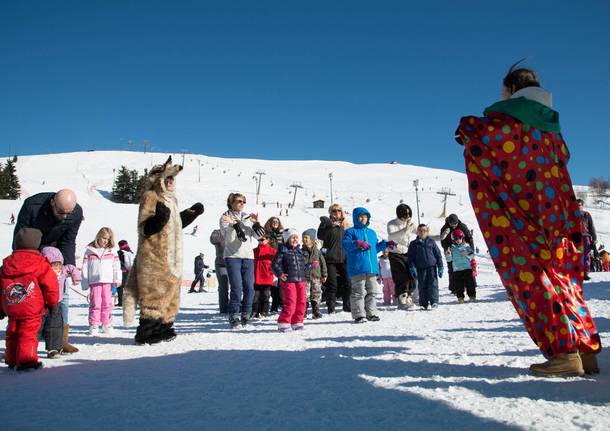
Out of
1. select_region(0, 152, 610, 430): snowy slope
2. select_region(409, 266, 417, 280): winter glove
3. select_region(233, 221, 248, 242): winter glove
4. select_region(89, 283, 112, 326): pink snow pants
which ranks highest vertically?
select_region(233, 221, 248, 242): winter glove

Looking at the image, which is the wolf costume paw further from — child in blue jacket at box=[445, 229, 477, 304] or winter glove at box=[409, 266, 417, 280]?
child in blue jacket at box=[445, 229, 477, 304]

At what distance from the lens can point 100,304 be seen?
673cm

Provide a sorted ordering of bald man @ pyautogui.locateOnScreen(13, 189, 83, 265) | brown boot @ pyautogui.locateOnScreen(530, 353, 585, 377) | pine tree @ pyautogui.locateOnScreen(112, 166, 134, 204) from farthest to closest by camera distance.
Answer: pine tree @ pyautogui.locateOnScreen(112, 166, 134, 204), bald man @ pyautogui.locateOnScreen(13, 189, 83, 265), brown boot @ pyautogui.locateOnScreen(530, 353, 585, 377)

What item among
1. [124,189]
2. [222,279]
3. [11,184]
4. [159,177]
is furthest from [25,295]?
[124,189]

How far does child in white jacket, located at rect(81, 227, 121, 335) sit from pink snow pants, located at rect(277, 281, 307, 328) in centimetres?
253

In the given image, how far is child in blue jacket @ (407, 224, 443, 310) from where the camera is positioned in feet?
28.3

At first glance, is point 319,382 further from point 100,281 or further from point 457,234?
point 457,234

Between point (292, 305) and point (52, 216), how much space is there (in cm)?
321

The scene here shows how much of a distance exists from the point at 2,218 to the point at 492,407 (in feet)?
130

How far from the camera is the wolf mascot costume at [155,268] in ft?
17.3

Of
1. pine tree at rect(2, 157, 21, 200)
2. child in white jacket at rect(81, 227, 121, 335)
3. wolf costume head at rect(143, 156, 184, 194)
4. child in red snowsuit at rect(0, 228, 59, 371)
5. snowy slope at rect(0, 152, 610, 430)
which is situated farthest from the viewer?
pine tree at rect(2, 157, 21, 200)

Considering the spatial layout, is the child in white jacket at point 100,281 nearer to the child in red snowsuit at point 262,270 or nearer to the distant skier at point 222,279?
the distant skier at point 222,279

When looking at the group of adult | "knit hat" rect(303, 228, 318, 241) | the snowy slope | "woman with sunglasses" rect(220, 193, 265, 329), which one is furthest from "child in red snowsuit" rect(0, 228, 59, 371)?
"knit hat" rect(303, 228, 318, 241)

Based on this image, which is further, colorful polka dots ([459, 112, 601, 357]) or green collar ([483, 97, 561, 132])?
green collar ([483, 97, 561, 132])
